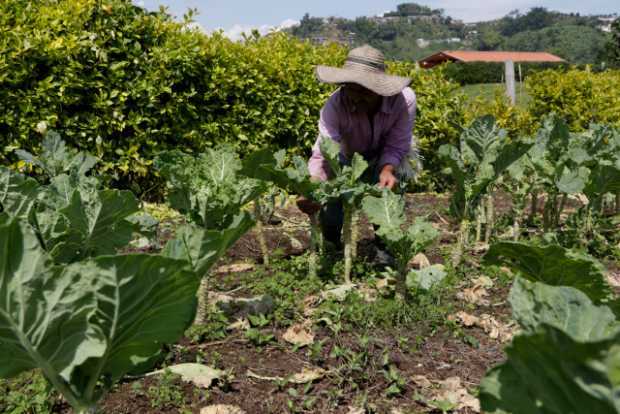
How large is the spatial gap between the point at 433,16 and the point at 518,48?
89.5 m

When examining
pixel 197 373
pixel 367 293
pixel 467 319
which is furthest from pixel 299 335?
pixel 467 319

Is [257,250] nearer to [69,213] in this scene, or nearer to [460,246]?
[460,246]

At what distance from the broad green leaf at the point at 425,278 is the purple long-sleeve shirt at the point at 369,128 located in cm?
96

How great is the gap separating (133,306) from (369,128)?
3.04 metres

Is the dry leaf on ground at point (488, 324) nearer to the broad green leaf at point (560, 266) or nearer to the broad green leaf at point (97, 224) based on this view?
the broad green leaf at point (560, 266)

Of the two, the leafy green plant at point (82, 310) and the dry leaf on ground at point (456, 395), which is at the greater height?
the leafy green plant at point (82, 310)

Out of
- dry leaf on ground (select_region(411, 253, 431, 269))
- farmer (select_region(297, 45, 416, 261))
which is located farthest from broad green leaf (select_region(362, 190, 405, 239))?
dry leaf on ground (select_region(411, 253, 431, 269))

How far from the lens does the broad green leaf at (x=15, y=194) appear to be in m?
2.42

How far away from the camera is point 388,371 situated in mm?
2904

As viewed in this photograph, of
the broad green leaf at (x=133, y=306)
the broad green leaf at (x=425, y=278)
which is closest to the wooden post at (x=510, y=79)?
the broad green leaf at (x=425, y=278)

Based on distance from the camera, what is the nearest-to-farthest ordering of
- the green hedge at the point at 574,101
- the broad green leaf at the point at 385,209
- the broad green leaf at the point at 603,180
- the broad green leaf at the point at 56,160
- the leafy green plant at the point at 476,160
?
the broad green leaf at the point at 385,209
the broad green leaf at the point at 56,160
the leafy green plant at the point at 476,160
the broad green leaf at the point at 603,180
the green hedge at the point at 574,101

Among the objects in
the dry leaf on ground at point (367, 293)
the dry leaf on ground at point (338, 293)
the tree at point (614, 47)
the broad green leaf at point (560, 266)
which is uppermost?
the tree at point (614, 47)

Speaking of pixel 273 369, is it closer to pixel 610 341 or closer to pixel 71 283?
pixel 71 283

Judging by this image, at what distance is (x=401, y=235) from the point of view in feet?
10.9
